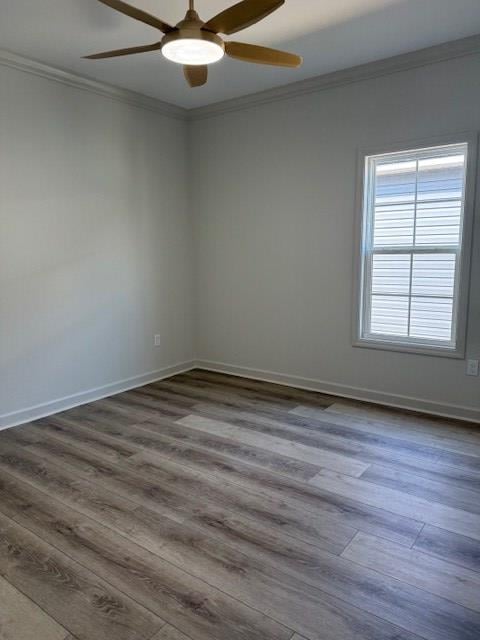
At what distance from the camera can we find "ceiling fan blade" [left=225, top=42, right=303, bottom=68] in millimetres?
2279

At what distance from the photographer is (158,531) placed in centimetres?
213

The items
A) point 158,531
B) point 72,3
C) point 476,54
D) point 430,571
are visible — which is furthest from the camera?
point 476,54

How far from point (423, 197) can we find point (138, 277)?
104 inches

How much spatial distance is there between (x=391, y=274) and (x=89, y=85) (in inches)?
118

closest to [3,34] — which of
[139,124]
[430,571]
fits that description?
[139,124]

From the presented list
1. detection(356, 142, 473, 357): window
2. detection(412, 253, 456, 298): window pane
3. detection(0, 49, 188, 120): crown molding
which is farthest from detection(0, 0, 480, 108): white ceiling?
detection(412, 253, 456, 298): window pane

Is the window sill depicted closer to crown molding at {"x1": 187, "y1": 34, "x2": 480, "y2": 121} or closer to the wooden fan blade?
crown molding at {"x1": 187, "y1": 34, "x2": 480, "y2": 121}

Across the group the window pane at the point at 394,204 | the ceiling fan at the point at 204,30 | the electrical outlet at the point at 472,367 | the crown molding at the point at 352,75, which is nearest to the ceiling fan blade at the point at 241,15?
the ceiling fan at the point at 204,30

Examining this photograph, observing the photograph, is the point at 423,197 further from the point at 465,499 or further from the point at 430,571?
the point at 430,571

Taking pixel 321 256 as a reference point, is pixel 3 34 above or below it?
above

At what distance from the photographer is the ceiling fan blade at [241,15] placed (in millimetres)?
1883

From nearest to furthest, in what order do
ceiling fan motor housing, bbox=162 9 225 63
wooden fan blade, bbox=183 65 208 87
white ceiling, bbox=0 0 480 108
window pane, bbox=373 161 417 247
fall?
1. ceiling fan motor housing, bbox=162 9 225 63
2. wooden fan blade, bbox=183 65 208 87
3. white ceiling, bbox=0 0 480 108
4. window pane, bbox=373 161 417 247

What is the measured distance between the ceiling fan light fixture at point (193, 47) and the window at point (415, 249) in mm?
1925

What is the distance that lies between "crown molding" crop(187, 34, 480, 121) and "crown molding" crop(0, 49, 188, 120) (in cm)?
31
